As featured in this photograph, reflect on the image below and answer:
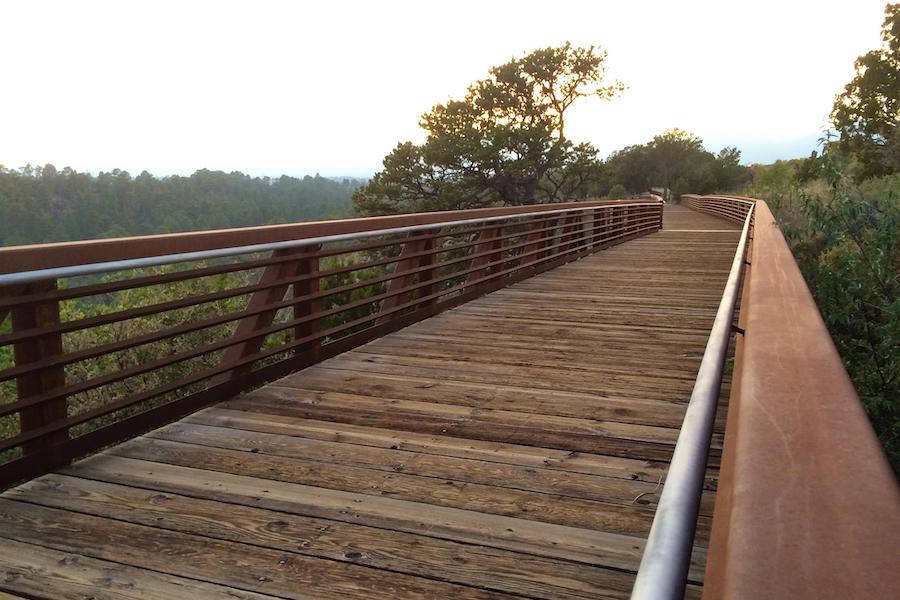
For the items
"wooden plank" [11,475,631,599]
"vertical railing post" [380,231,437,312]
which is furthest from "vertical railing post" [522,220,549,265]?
"wooden plank" [11,475,631,599]

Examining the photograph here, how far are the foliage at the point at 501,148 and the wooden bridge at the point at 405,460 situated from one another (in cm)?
2942

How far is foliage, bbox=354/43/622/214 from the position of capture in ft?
113

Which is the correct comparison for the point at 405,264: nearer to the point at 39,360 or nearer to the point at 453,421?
the point at 453,421

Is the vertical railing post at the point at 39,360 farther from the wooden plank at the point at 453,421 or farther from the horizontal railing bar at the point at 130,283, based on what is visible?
the wooden plank at the point at 453,421

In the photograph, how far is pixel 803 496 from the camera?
1.94ft

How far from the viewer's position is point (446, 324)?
21.2 ft

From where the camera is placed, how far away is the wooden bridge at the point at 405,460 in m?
0.64

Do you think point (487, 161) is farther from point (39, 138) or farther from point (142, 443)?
point (39, 138)

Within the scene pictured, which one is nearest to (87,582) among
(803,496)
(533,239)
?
(803,496)

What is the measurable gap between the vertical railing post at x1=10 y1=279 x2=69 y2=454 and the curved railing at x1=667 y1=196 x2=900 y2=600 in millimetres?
2891

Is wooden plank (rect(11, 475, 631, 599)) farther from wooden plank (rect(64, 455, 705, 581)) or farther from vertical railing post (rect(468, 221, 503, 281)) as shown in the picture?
vertical railing post (rect(468, 221, 503, 281))

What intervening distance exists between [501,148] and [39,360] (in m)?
33.8

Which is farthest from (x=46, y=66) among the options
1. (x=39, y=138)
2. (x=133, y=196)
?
(x=133, y=196)

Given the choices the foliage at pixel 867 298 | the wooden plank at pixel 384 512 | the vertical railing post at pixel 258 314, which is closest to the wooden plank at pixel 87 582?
the wooden plank at pixel 384 512
